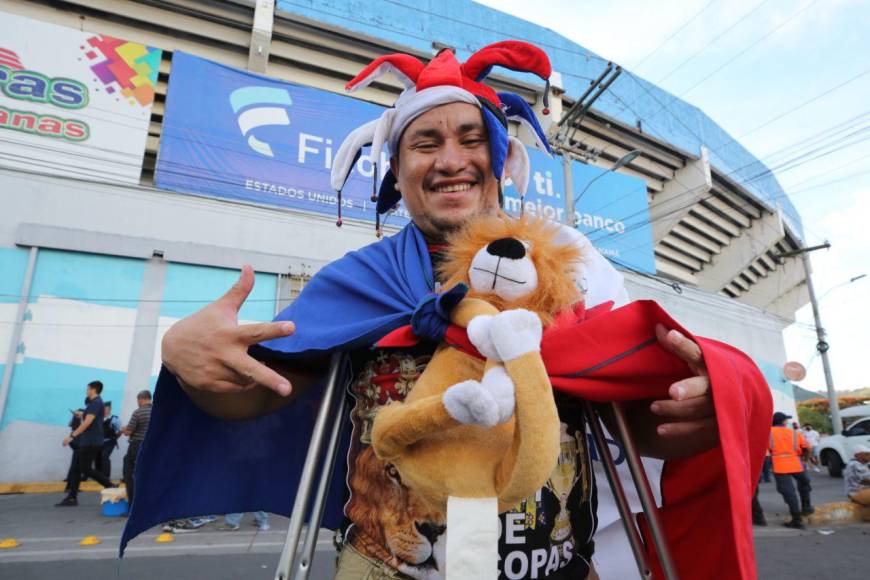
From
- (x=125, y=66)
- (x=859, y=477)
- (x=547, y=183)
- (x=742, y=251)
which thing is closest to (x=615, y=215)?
(x=547, y=183)

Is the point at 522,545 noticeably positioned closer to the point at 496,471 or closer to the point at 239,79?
the point at 496,471

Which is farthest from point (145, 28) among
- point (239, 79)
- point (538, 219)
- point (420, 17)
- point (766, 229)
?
point (766, 229)

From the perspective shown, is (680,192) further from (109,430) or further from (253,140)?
(109,430)

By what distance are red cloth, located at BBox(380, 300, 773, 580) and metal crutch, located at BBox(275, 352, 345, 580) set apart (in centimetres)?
20

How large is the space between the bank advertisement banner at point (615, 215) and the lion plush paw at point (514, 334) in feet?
50.1

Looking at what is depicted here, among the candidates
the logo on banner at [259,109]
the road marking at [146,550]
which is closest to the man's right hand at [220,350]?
the road marking at [146,550]

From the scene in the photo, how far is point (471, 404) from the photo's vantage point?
734 millimetres

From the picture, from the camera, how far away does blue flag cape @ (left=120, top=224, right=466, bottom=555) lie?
1186mm

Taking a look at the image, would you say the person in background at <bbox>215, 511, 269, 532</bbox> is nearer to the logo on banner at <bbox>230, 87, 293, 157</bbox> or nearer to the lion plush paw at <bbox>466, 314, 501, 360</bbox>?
the lion plush paw at <bbox>466, 314, 501, 360</bbox>

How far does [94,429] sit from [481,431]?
7.79 m

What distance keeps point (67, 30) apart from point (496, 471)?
42.7 feet

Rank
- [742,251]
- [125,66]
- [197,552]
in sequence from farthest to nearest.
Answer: [742,251] < [125,66] < [197,552]

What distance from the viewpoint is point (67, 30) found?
9969 mm

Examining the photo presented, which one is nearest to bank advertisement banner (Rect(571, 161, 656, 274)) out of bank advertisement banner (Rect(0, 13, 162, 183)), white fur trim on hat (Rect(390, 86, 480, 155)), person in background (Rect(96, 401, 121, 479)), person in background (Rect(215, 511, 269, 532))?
bank advertisement banner (Rect(0, 13, 162, 183))
